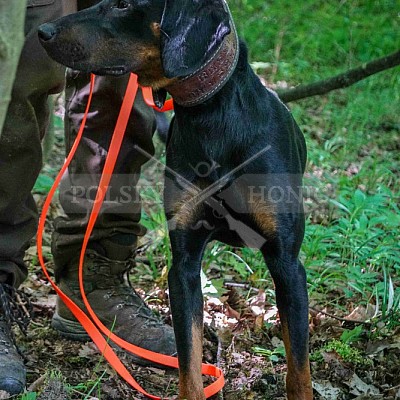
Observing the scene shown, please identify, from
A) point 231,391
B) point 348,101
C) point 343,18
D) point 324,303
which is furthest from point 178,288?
point 343,18

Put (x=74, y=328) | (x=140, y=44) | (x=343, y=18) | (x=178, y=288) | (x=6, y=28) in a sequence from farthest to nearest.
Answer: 1. (x=343, y=18)
2. (x=74, y=328)
3. (x=178, y=288)
4. (x=140, y=44)
5. (x=6, y=28)

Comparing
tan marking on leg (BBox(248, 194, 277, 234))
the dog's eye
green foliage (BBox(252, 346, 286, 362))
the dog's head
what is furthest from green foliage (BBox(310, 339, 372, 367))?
the dog's eye

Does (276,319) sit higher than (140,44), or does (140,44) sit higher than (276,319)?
(140,44)

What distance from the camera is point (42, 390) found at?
2.90 meters

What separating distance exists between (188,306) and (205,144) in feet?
1.99

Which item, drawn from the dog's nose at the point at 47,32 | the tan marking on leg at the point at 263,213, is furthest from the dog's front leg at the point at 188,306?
the dog's nose at the point at 47,32

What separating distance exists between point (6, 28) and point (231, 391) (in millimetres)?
1901

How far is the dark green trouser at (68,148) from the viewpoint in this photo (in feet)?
10.1

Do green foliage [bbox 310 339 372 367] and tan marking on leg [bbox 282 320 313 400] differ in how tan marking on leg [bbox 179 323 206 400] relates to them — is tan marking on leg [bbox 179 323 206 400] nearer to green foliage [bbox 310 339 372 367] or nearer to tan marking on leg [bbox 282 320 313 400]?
→ tan marking on leg [bbox 282 320 313 400]

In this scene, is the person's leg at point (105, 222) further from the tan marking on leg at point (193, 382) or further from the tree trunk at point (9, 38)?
the tree trunk at point (9, 38)

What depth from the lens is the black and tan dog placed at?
2705 mm

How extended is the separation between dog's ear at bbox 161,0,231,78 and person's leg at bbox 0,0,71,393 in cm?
62

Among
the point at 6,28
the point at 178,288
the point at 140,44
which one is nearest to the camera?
the point at 6,28

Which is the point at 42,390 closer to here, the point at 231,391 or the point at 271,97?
the point at 231,391
